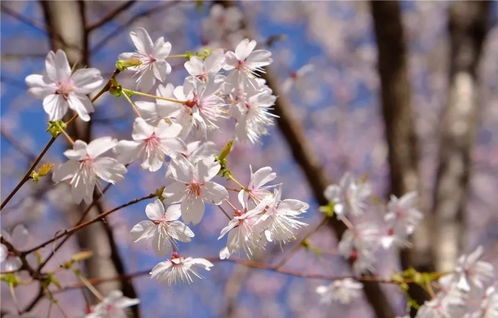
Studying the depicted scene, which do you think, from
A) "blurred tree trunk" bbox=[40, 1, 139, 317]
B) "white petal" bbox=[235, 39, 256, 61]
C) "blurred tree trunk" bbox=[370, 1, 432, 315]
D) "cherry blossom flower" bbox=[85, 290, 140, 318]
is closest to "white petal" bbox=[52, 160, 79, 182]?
"white petal" bbox=[235, 39, 256, 61]

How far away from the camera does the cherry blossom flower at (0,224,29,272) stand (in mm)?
1149

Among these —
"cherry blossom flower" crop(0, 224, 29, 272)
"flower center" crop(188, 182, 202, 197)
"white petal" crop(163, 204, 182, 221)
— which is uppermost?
"flower center" crop(188, 182, 202, 197)

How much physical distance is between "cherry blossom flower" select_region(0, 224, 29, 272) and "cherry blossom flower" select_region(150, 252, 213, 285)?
0.33m

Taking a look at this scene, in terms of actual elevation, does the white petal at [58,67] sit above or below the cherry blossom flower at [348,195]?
above

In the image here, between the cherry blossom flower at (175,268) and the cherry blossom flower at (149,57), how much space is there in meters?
0.29

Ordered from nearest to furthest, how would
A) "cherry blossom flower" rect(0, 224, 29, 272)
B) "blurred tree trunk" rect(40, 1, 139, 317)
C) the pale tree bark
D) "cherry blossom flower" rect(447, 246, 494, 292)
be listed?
"cherry blossom flower" rect(0, 224, 29, 272), "cherry blossom flower" rect(447, 246, 494, 292), "blurred tree trunk" rect(40, 1, 139, 317), the pale tree bark

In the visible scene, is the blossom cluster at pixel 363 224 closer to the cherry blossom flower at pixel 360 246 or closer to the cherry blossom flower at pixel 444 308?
the cherry blossom flower at pixel 360 246

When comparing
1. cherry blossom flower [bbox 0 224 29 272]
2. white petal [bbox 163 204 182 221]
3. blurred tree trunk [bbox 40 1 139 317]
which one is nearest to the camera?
white petal [bbox 163 204 182 221]

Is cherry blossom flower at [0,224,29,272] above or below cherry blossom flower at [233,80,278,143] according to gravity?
below

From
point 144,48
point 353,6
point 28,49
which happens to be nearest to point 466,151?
point 144,48

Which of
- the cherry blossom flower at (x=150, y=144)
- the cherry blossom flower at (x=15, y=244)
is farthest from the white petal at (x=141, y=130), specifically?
the cherry blossom flower at (x=15, y=244)

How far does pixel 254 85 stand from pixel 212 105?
0.09 meters

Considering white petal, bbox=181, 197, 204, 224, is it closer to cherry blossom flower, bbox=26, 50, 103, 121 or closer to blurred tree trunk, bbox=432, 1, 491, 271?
cherry blossom flower, bbox=26, 50, 103, 121

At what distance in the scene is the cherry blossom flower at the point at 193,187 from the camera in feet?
2.97
